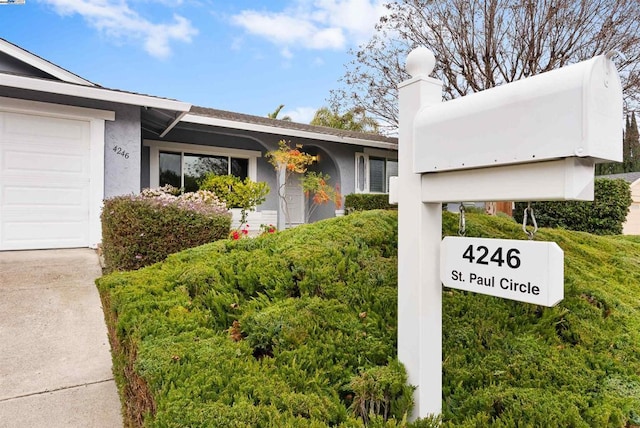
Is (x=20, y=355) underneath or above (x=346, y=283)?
underneath

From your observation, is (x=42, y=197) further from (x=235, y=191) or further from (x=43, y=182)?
(x=235, y=191)

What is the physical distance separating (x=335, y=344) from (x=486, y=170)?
1.13m

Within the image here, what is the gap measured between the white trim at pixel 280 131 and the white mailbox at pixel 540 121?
8.42 meters

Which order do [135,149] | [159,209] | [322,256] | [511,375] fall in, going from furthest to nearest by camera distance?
[135,149], [159,209], [322,256], [511,375]

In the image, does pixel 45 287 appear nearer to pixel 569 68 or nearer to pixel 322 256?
pixel 322 256

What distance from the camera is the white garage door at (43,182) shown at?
6258 millimetres

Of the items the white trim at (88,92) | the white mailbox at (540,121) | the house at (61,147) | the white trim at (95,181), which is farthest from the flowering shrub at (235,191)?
the white mailbox at (540,121)

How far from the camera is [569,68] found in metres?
1.24

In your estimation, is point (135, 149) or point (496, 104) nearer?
point (496, 104)

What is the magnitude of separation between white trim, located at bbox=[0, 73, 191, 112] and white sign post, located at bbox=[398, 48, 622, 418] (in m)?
6.56

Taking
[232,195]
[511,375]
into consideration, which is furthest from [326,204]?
[511,375]

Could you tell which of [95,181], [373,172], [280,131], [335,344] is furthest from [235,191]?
[335,344]

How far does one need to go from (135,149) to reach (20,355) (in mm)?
5107

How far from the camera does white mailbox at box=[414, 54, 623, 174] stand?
1.19 meters
